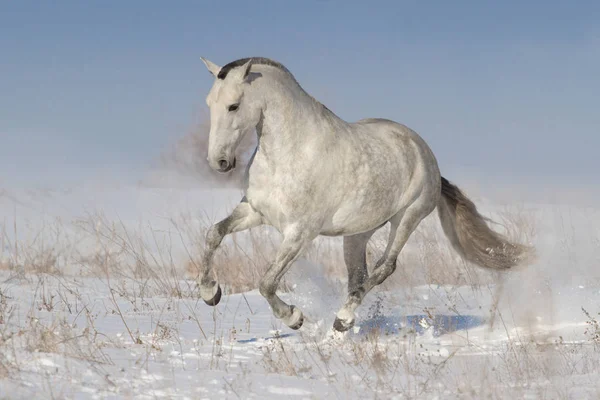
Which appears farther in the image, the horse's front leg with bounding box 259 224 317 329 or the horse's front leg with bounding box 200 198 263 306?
the horse's front leg with bounding box 200 198 263 306

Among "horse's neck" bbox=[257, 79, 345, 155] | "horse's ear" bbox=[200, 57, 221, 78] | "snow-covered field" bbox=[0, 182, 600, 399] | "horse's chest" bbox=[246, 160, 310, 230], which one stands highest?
"horse's ear" bbox=[200, 57, 221, 78]

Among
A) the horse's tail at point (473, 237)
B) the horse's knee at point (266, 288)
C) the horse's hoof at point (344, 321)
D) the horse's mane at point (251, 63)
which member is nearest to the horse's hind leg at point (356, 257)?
the horse's hoof at point (344, 321)

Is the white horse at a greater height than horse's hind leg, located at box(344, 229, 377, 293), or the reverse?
the white horse

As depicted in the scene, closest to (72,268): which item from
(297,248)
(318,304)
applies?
(318,304)

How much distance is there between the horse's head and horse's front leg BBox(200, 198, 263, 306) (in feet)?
1.87

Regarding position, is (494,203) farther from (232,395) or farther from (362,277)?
(232,395)

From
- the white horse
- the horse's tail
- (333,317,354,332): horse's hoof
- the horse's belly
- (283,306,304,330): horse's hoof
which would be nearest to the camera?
the white horse

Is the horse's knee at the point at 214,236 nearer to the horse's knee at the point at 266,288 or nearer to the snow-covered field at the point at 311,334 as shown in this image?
the horse's knee at the point at 266,288

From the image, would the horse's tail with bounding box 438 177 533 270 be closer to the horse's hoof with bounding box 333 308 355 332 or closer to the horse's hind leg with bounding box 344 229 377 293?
the horse's hind leg with bounding box 344 229 377 293

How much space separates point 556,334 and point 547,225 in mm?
5954

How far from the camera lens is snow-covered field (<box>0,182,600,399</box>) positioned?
13.4ft

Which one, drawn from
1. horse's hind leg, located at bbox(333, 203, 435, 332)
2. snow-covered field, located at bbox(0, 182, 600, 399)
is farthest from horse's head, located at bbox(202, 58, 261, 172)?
horse's hind leg, located at bbox(333, 203, 435, 332)

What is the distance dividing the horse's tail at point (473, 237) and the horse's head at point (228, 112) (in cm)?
302

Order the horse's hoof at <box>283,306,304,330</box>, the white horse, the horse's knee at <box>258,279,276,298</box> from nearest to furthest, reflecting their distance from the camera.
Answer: the white horse < the horse's knee at <box>258,279,276,298</box> < the horse's hoof at <box>283,306,304,330</box>
